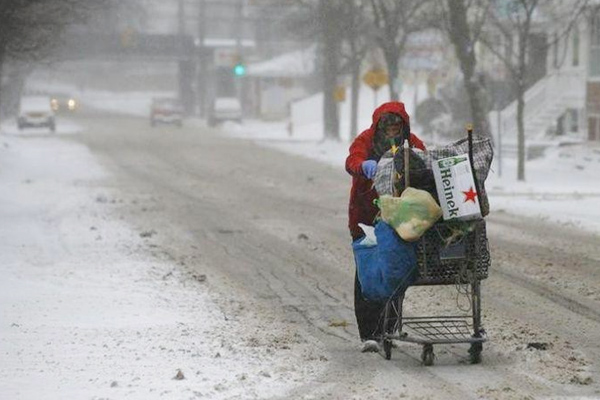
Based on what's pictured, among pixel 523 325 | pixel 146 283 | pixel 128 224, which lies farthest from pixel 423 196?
pixel 128 224

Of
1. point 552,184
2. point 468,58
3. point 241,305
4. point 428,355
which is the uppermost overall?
point 468,58

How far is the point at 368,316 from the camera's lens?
9039 mm

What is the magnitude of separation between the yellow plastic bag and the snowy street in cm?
94

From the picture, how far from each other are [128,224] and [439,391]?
11429 millimetres

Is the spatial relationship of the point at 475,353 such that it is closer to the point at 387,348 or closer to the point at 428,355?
the point at 428,355

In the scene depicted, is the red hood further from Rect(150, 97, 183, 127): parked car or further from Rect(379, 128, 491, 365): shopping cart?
→ Rect(150, 97, 183, 127): parked car

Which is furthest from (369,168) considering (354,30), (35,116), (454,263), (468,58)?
(35,116)

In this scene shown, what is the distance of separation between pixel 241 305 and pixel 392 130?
10.3ft

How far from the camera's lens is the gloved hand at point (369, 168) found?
8578 mm

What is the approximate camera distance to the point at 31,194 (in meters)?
23.9

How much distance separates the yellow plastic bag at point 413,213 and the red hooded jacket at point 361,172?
641mm

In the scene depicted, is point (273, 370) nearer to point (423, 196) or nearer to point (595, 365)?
point (423, 196)

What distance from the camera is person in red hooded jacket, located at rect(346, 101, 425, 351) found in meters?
8.86

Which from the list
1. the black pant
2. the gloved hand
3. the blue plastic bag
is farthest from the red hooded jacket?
the blue plastic bag
